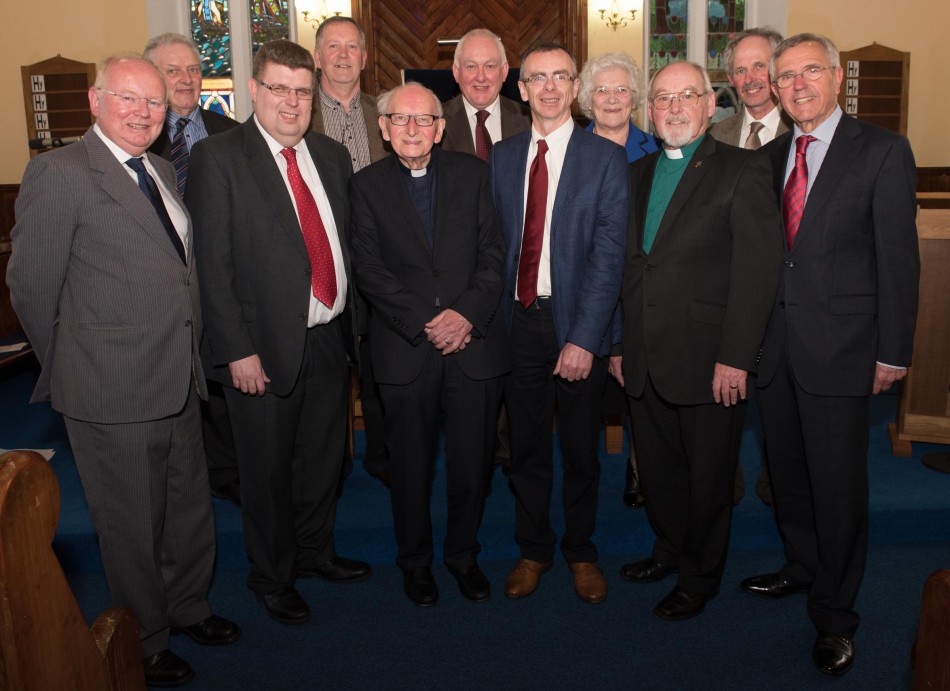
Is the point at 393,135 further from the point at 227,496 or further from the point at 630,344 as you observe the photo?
the point at 227,496

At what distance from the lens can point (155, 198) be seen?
7.77ft

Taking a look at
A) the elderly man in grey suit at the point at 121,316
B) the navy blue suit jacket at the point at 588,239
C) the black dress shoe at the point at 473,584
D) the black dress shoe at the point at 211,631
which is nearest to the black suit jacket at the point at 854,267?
the navy blue suit jacket at the point at 588,239

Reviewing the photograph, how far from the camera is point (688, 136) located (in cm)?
258

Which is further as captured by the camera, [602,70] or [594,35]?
[594,35]

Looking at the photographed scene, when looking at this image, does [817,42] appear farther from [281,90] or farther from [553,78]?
[281,90]

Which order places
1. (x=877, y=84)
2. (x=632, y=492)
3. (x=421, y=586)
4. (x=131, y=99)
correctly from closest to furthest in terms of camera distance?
1. (x=131, y=99)
2. (x=421, y=586)
3. (x=632, y=492)
4. (x=877, y=84)

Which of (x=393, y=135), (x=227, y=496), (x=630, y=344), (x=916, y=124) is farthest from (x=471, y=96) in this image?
(x=916, y=124)


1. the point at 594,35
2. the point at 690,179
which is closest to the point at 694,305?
the point at 690,179

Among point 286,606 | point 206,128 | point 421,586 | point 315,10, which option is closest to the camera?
point 286,606

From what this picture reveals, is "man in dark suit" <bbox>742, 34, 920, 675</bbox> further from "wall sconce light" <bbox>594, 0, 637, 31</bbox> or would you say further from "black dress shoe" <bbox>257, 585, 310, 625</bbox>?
"wall sconce light" <bbox>594, 0, 637, 31</bbox>

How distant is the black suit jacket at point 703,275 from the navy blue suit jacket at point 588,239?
0.07 metres

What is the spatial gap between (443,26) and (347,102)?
17.0 feet

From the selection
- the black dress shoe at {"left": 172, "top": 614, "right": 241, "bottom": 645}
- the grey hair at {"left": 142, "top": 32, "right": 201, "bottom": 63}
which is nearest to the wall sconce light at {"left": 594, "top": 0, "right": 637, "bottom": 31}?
the grey hair at {"left": 142, "top": 32, "right": 201, "bottom": 63}

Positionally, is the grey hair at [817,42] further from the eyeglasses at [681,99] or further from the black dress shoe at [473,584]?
the black dress shoe at [473,584]
